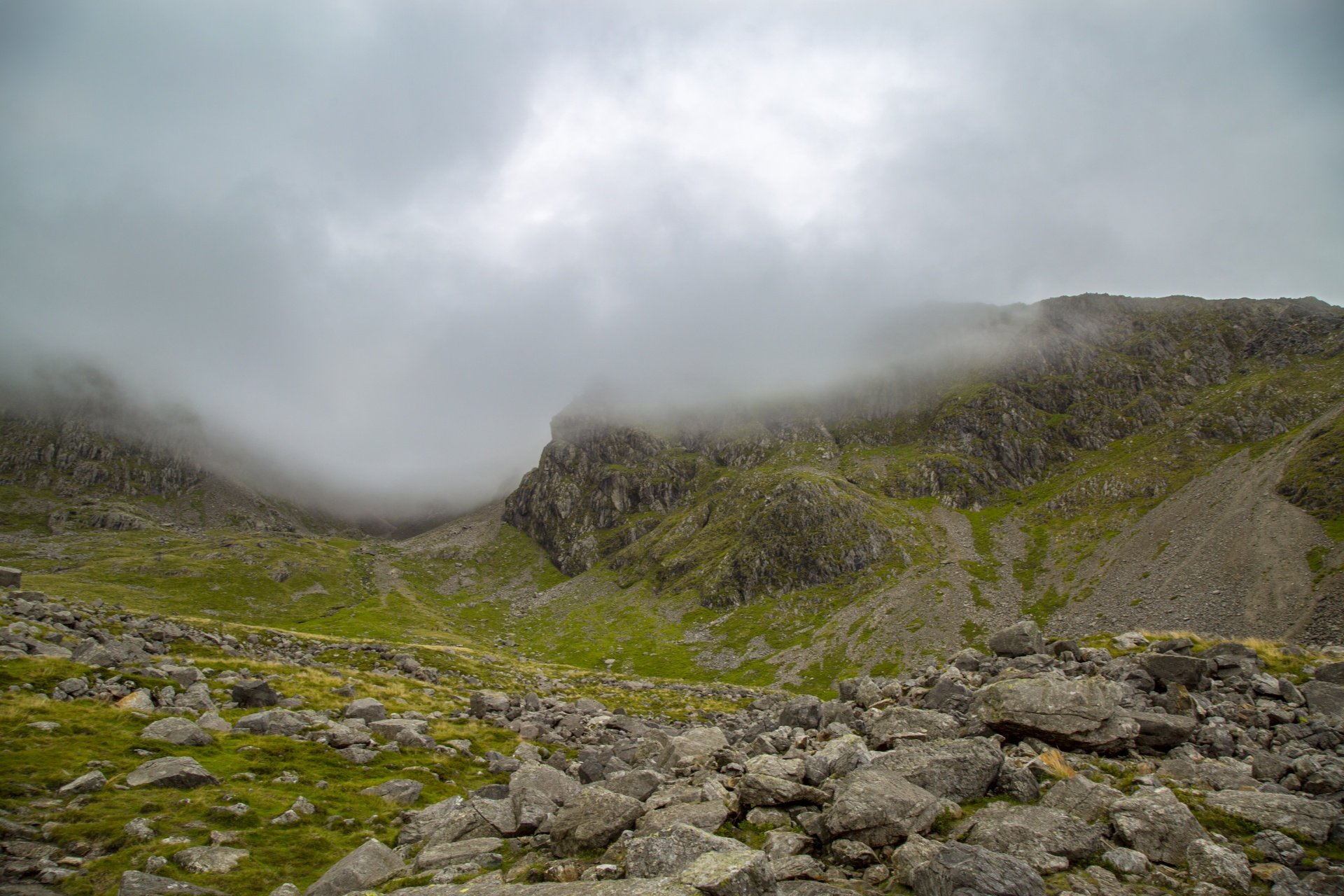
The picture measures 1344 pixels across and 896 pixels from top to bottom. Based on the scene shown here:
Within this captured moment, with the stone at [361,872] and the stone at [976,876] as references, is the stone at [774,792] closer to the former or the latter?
the stone at [976,876]

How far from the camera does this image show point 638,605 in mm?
197500

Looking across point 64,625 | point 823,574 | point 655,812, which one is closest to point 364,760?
point 655,812

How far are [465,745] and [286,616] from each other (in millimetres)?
188972

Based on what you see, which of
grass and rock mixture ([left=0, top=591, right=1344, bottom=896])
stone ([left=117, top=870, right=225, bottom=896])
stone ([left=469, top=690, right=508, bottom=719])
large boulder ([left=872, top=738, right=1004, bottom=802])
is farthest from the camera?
stone ([left=469, top=690, right=508, bottom=719])

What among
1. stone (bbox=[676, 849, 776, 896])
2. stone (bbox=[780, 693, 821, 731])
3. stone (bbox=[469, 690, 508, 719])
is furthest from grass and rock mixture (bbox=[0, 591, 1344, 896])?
stone (bbox=[469, 690, 508, 719])

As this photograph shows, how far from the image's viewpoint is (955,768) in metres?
14.6

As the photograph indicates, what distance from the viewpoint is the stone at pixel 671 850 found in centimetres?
1107

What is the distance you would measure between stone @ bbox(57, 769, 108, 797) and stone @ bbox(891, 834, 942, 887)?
78.4 ft

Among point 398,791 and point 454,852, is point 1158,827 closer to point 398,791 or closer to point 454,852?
point 454,852

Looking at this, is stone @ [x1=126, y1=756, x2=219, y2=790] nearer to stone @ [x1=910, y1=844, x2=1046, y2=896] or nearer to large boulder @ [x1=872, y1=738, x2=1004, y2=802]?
large boulder @ [x1=872, y1=738, x2=1004, y2=802]

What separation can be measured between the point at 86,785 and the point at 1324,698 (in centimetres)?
4218

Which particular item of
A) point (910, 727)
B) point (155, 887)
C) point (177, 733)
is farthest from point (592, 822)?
point (177, 733)

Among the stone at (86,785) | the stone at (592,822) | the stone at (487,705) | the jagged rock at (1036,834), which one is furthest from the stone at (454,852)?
the stone at (487,705)

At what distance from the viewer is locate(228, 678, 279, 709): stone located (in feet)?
99.1
